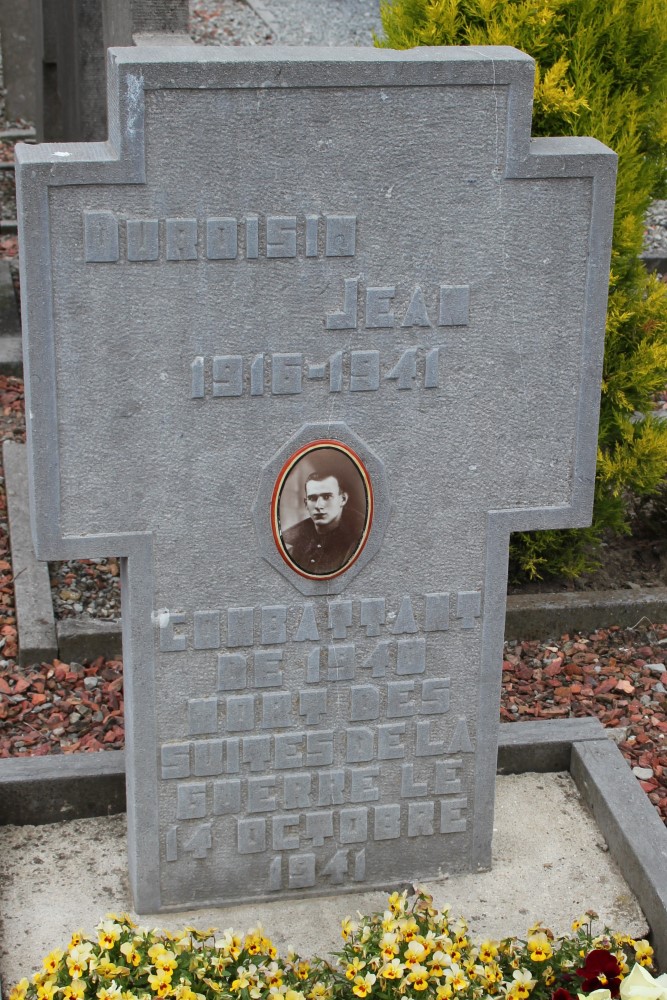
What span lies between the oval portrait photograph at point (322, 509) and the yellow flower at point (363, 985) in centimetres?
96

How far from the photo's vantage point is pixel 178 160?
2938mm

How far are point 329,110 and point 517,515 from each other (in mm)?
1122

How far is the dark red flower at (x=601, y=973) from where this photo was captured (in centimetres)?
290

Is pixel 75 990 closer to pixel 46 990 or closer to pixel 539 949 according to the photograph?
pixel 46 990

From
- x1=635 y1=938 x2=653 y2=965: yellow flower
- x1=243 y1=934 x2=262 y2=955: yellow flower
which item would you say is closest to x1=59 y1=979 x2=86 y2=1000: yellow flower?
x1=243 y1=934 x2=262 y2=955: yellow flower

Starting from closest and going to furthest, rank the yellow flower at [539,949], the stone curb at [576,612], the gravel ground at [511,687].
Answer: the yellow flower at [539,949] → the gravel ground at [511,687] → the stone curb at [576,612]

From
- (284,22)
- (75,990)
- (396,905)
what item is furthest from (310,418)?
(284,22)

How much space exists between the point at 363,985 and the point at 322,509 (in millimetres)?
1110

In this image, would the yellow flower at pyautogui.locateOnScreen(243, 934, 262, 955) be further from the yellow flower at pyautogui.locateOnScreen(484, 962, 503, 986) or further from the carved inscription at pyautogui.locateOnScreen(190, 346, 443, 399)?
the carved inscription at pyautogui.locateOnScreen(190, 346, 443, 399)

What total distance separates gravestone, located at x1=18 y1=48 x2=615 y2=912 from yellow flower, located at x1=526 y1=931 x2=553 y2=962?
576 millimetres

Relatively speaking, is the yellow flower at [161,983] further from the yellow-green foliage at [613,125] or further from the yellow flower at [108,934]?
the yellow-green foliage at [613,125]

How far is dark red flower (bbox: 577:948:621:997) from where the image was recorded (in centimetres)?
290

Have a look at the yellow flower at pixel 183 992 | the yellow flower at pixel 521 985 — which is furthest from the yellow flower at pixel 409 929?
the yellow flower at pixel 183 992

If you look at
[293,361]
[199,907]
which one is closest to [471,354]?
[293,361]
